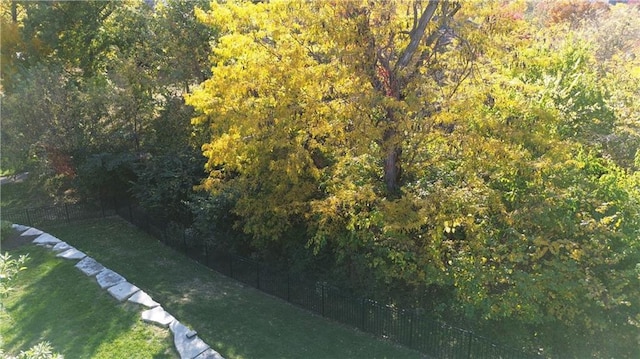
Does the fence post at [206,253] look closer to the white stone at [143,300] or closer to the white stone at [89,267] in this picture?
the white stone at [89,267]

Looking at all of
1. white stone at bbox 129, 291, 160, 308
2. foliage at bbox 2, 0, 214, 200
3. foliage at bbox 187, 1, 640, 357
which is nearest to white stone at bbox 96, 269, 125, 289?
white stone at bbox 129, 291, 160, 308

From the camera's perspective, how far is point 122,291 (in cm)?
1081

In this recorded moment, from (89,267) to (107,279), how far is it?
1110mm

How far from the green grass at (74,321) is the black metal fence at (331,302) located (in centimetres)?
364

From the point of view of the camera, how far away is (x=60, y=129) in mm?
17109

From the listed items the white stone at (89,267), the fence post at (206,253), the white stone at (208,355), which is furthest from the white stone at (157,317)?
the fence post at (206,253)

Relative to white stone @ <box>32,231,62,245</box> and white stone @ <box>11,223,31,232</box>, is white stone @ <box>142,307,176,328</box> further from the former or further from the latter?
white stone @ <box>11,223,31,232</box>

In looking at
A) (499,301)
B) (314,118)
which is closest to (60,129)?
(314,118)

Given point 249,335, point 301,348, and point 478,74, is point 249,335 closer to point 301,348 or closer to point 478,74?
point 301,348

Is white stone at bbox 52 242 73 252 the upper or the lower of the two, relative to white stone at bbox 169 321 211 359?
upper

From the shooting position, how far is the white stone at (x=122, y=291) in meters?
10.6

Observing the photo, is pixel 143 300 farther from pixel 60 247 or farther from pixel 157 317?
pixel 60 247

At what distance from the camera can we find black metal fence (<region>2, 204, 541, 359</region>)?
9.24 m

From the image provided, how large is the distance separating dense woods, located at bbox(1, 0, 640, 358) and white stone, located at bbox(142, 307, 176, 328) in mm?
3218
